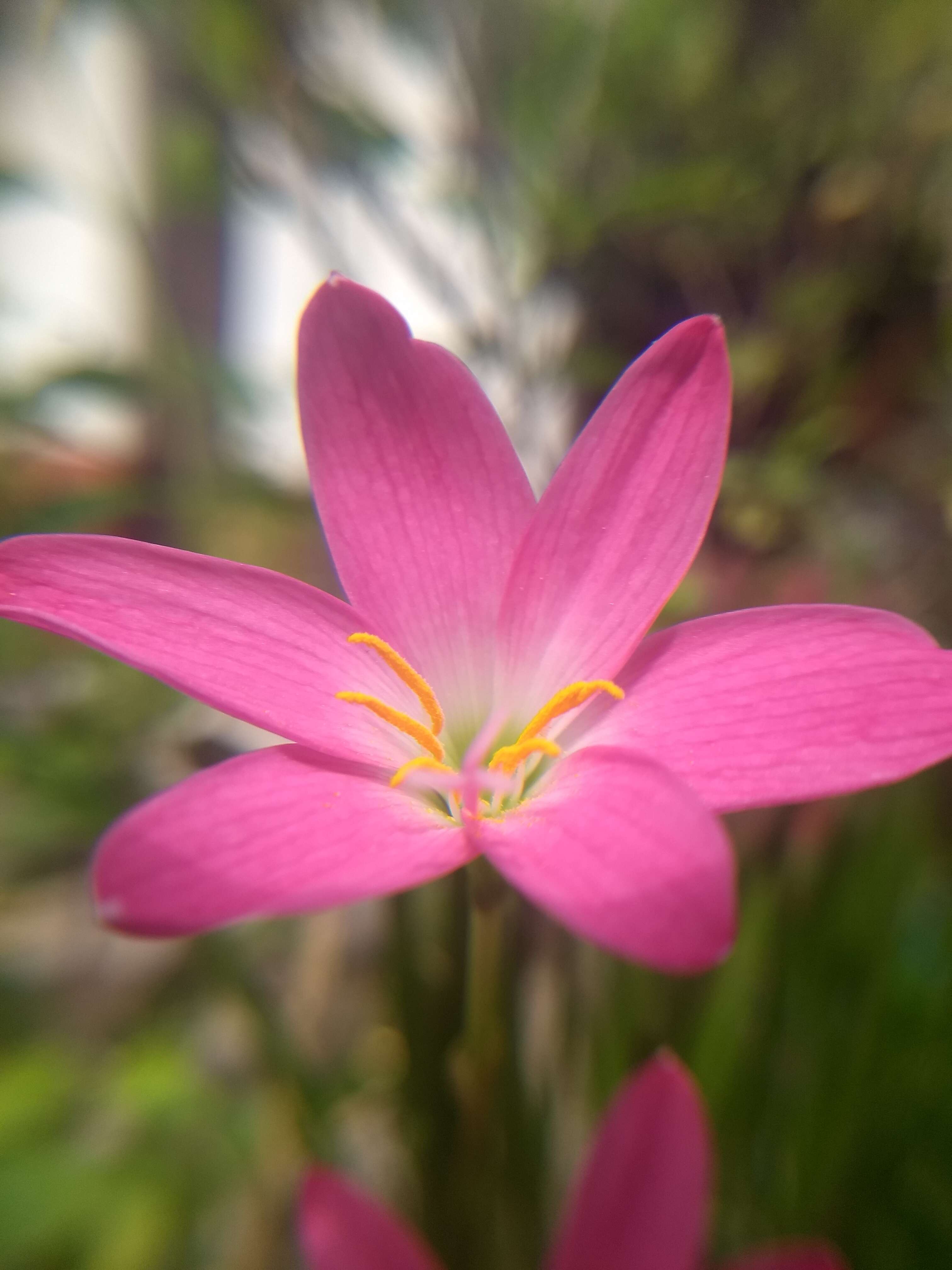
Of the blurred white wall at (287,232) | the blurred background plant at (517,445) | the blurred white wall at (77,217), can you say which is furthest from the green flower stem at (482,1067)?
the blurred white wall at (77,217)

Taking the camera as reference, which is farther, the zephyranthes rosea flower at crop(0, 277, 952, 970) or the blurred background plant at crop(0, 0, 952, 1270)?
the blurred background plant at crop(0, 0, 952, 1270)

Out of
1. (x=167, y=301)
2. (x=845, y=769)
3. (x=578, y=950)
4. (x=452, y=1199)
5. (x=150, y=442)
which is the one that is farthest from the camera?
(x=150, y=442)

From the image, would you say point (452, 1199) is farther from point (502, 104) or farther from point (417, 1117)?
point (502, 104)

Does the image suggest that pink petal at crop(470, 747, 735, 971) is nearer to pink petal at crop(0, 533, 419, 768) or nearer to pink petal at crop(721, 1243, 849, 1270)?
pink petal at crop(0, 533, 419, 768)

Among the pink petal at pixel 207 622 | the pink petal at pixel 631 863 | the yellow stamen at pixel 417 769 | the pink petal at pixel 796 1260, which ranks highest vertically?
the pink petal at pixel 207 622

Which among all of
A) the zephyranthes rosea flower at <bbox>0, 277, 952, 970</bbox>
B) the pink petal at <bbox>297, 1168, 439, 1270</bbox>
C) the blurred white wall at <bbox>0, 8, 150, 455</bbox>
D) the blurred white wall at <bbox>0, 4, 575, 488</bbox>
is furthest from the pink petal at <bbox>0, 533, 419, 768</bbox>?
the blurred white wall at <bbox>0, 8, 150, 455</bbox>

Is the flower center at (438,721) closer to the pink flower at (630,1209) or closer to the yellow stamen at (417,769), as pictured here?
the yellow stamen at (417,769)

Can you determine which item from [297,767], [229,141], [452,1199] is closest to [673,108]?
[229,141]
